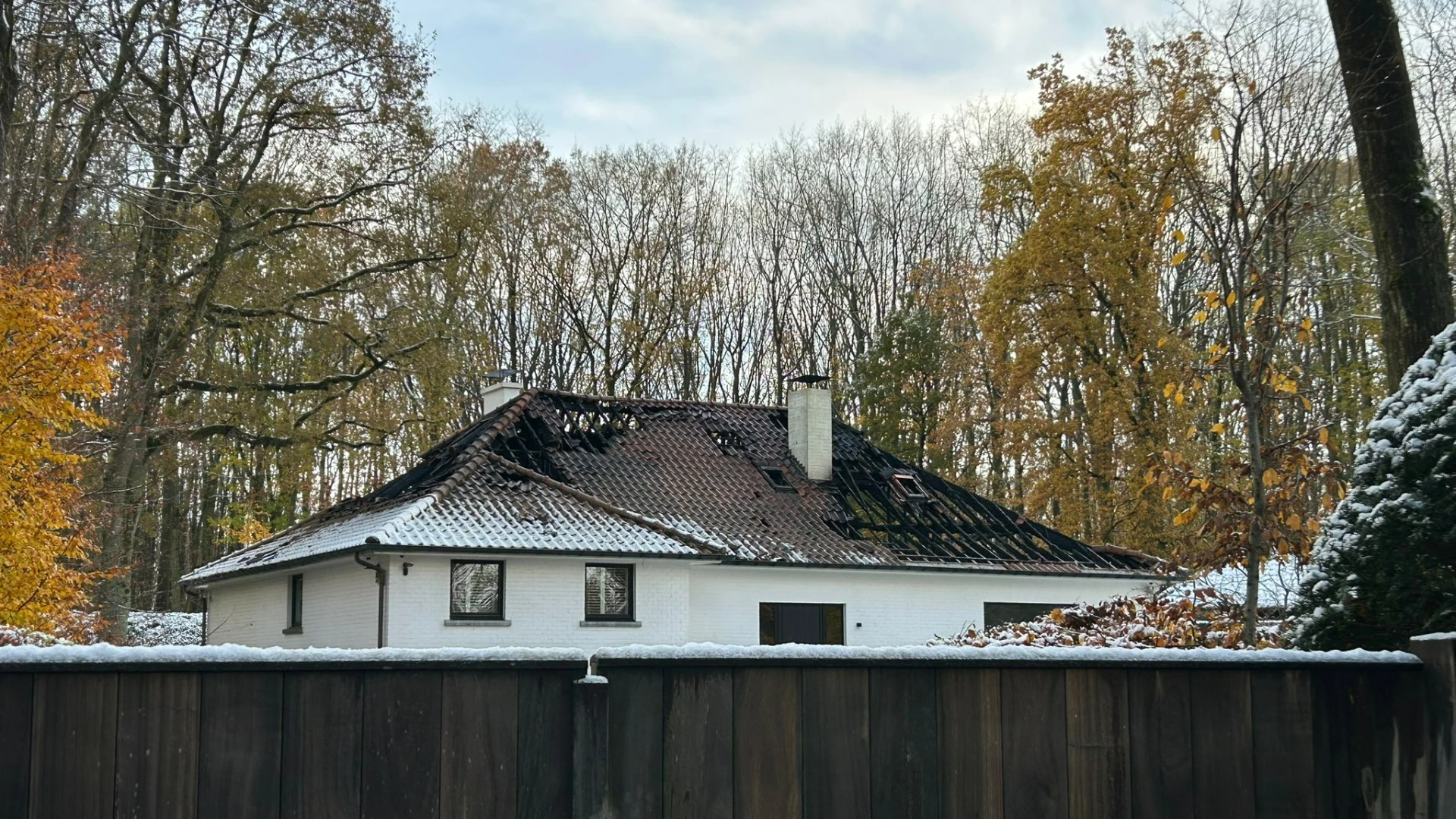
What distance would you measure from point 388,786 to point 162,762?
0.66m

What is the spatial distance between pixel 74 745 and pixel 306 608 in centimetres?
2341

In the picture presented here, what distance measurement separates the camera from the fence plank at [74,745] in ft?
12.4

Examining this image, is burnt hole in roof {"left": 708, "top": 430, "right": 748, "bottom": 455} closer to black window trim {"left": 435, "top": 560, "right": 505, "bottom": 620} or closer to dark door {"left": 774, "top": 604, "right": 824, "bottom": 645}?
dark door {"left": 774, "top": 604, "right": 824, "bottom": 645}

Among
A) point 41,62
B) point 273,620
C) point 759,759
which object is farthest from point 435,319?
point 759,759

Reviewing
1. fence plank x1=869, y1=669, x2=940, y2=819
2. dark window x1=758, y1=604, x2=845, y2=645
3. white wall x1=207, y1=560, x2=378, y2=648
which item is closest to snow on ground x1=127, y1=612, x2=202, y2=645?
white wall x1=207, y1=560, x2=378, y2=648

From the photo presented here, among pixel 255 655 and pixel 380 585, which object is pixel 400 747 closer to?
pixel 255 655

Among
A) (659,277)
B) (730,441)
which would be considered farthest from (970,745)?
(659,277)

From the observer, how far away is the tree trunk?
28.5 ft

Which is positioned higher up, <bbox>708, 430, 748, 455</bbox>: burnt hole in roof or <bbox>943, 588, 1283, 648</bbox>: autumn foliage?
<bbox>708, 430, 748, 455</bbox>: burnt hole in roof

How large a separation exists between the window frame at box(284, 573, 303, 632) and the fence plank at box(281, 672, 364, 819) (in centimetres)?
2369

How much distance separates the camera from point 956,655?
15.9ft

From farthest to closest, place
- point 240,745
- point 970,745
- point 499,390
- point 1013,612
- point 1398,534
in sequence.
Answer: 1. point 499,390
2. point 1013,612
3. point 1398,534
4. point 970,745
5. point 240,745

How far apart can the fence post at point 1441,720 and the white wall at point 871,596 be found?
20976 millimetres

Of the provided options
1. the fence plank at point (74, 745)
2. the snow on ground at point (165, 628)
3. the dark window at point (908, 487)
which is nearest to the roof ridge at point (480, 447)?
the dark window at point (908, 487)
